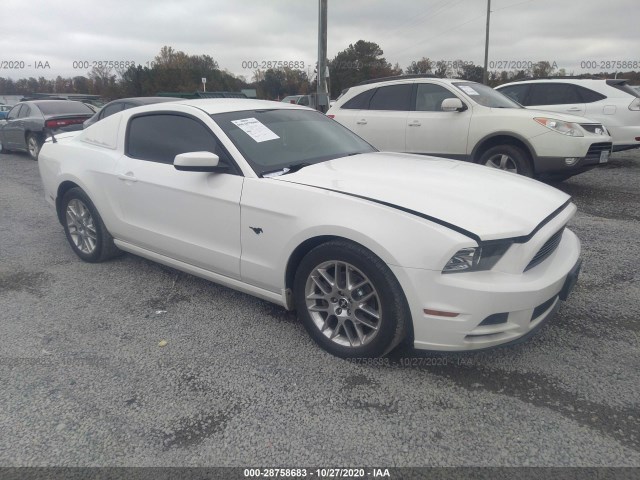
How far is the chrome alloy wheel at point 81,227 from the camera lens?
4.51m

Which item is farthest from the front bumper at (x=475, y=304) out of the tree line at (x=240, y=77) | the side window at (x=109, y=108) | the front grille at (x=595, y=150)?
the tree line at (x=240, y=77)

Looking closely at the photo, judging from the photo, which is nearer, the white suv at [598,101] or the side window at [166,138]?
the side window at [166,138]

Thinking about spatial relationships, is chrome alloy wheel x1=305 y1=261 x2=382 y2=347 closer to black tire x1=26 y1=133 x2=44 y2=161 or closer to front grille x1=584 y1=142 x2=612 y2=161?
front grille x1=584 y1=142 x2=612 y2=161

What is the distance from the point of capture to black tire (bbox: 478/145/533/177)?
6.68 metres

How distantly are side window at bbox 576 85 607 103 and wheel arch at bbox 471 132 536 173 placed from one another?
323 centimetres

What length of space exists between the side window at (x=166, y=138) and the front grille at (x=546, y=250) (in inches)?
79.8

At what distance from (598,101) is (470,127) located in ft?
11.6

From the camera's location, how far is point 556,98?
Answer: 30.2ft

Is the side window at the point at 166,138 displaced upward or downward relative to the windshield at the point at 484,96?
downward

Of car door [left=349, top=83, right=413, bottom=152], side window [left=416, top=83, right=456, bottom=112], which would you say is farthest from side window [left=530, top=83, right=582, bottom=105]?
car door [left=349, top=83, right=413, bottom=152]

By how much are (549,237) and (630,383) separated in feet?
2.90

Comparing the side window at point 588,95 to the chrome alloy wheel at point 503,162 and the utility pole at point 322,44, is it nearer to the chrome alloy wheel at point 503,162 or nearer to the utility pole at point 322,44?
the chrome alloy wheel at point 503,162

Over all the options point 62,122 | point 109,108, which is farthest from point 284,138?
point 62,122

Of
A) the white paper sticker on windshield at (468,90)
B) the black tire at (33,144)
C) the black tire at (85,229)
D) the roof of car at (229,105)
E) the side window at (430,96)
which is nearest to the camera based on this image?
the roof of car at (229,105)
